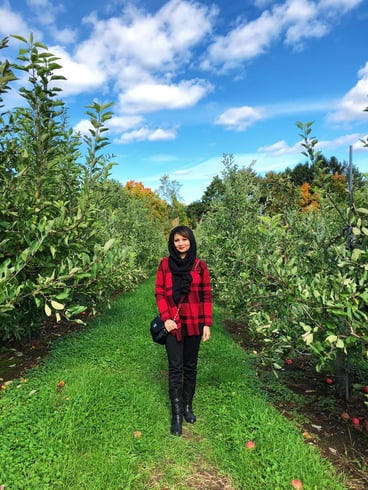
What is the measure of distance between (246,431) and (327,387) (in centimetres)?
144

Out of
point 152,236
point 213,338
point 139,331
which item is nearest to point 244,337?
point 213,338

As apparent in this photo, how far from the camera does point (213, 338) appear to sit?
228 inches

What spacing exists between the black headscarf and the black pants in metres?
0.40

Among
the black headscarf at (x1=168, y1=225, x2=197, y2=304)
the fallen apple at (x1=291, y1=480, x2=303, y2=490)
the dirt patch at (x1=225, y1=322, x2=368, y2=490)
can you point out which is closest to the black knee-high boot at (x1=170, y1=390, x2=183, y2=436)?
the black headscarf at (x1=168, y1=225, x2=197, y2=304)

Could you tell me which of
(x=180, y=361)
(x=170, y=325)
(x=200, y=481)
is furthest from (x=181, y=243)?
(x=200, y=481)

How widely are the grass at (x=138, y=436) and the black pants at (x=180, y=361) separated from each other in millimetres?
369

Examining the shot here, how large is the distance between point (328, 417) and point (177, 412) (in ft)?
4.81

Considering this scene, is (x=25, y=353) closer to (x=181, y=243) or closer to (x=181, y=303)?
(x=181, y=303)

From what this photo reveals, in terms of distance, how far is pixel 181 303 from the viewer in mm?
3283

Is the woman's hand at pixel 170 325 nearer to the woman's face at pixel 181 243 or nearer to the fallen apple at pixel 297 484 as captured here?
the woman's face at pixel 181 243

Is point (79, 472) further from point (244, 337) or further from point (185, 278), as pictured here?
point (244, 337)

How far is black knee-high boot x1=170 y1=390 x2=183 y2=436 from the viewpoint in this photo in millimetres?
3176

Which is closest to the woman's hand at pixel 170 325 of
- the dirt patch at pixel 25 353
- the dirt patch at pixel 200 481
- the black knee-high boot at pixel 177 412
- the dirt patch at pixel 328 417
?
the black knee-high boot at pixel 177 412

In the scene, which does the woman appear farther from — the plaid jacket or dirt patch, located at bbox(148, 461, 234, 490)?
dirt patch, located at bbox(148, 461, 234, 490)
